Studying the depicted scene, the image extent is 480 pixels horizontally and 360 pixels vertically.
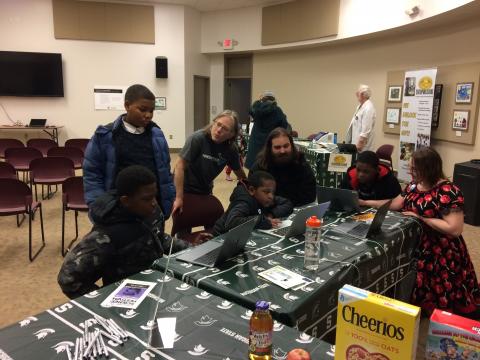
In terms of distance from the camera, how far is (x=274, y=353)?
1101 mm

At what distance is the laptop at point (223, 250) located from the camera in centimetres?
166

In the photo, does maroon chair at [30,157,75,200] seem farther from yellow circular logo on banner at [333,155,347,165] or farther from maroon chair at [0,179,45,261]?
yellow circular logo on banner at [333,155,347,165]

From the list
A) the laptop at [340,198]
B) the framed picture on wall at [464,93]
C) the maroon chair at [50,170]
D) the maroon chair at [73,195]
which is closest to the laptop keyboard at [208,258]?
the laptop at [340,198]

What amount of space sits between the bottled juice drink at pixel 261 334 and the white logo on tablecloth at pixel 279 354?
0.03m

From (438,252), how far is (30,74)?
8734 millimetres

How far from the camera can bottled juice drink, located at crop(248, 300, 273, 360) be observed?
104 centimetres

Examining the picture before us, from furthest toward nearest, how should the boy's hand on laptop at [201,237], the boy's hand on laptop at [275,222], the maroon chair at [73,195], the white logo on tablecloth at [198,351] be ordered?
1. the maroon chair at [73,195]
2. the boy's hand on laptop at [201,237]
3. the boy's hand on laptop at [275,222]
4. the white logo on tablecloth at [198,351]

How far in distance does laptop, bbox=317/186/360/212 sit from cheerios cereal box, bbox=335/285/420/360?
161cm

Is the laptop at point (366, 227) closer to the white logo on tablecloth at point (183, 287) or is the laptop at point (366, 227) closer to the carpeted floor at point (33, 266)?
the carpeted floor at point (33, 266)

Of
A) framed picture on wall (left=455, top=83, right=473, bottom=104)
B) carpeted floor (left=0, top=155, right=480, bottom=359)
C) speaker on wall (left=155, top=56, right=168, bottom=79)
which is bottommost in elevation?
carpeted floor (left=0, top=155, right=480, bottom=359)

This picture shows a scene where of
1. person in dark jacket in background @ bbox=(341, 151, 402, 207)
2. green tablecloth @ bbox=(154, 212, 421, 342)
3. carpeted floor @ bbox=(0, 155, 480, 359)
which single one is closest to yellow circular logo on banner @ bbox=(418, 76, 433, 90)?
carpeted floor @ bbox=(0, 155, 480, 359)

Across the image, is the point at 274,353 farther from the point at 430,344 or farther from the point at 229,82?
the point at 229,82

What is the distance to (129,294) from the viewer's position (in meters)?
1.40

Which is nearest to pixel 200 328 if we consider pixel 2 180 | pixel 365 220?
pixel 365 220
